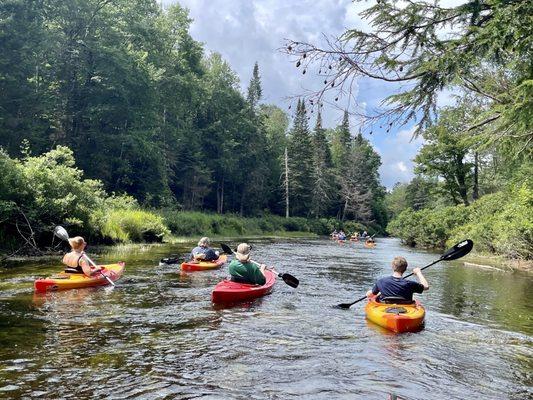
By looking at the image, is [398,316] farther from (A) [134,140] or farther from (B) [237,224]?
(B) [237,224]

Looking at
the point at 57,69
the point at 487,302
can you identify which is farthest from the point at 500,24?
the point at 57,69

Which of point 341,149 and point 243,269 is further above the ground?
point 341,149

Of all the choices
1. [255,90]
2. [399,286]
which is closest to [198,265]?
[399,286]

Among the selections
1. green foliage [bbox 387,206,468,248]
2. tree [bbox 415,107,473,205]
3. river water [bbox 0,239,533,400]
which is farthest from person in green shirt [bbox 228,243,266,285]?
tree [bbox 415,107,473,205]

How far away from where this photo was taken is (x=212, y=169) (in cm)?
5484

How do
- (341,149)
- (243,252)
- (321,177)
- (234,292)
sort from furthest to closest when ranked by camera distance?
(341,149), (321,177), (243,252), (234,292)

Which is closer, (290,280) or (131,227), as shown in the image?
(290,280)

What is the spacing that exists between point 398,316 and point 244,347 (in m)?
2.88

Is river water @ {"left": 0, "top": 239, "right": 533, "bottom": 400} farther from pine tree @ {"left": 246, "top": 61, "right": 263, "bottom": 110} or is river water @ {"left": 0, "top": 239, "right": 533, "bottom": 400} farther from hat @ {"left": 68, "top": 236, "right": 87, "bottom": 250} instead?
pine tree @ {"left": 246, "top": 61, "right": 263, "bottom": 110}

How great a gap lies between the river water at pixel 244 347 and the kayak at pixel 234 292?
0.24 metres

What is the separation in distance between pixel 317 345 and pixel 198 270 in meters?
7.84

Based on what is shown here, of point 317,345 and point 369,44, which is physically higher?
point 369,44

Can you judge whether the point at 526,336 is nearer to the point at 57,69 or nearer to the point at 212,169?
the point at 57,69

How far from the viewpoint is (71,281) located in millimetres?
10148
